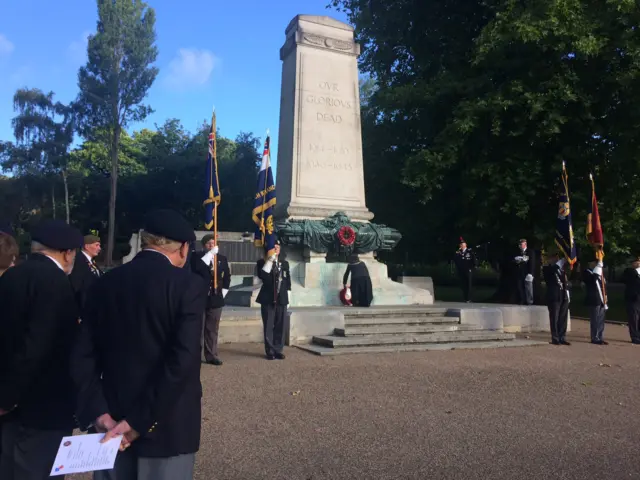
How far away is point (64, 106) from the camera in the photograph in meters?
40.7

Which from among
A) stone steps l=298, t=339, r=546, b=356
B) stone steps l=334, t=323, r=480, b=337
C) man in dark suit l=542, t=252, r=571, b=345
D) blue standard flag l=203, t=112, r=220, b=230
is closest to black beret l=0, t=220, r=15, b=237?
blue standard flag l=203, t=112, r=220, b=230

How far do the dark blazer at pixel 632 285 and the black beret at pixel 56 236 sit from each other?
35.6 ft

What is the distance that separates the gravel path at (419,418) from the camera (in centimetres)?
403

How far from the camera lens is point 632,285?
11.2 meters

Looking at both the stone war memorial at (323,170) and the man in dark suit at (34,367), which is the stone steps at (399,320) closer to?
the stone war memorial at (323,170)

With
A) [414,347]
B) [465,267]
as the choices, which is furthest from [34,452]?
[465,267]

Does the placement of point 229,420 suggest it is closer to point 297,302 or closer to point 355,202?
point 297,302

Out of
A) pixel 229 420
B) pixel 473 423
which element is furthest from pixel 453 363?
pixel 229 420

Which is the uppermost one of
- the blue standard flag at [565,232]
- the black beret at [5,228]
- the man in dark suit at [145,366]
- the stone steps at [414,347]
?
the blue standard flag at [565,232]

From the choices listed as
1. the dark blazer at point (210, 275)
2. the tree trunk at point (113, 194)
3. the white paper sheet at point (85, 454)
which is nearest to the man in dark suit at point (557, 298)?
the dark blazer at point (210, 275)

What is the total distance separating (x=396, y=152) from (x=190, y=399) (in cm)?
1878

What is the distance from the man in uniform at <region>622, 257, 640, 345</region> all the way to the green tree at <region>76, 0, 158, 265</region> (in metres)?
32.9

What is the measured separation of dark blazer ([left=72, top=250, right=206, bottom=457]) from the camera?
2219 millimetres

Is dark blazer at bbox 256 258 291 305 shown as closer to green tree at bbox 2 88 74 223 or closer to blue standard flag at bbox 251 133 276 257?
blue standard flag at bbox 251 133 276 257
